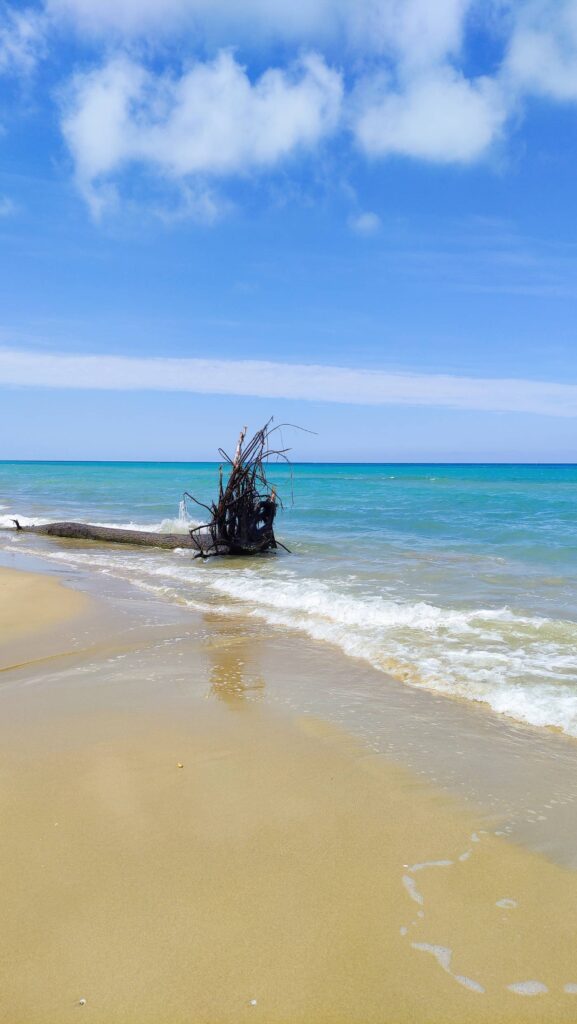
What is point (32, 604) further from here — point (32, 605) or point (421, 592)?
point (421, 592)

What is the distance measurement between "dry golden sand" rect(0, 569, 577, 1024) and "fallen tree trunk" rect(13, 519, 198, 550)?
9.67 metres

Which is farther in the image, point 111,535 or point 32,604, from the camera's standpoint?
point 111,535

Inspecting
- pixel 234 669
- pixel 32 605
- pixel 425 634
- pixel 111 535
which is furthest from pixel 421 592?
pixel 111 535

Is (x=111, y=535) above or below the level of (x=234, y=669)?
above

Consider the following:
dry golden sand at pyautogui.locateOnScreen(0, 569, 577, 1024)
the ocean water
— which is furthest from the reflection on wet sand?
dry golden sand at pyautogui.locateOnScreen(0, 569, 577, 1024)

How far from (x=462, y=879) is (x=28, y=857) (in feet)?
5.85

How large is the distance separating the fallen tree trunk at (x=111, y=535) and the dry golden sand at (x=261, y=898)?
31.7 feet

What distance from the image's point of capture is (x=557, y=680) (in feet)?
16.2

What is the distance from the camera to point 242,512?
12.8 m

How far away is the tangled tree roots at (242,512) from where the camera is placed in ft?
41.4

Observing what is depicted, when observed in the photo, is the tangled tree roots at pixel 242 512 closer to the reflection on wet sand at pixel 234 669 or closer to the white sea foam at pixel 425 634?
the white sea foam at pixel 425 634

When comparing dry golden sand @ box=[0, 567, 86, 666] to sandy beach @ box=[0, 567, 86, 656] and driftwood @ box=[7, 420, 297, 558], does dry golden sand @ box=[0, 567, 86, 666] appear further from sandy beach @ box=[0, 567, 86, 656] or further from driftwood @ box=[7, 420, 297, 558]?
driftwood @ box=[7, 420, 297, 558]

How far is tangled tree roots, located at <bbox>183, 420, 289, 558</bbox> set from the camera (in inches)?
497

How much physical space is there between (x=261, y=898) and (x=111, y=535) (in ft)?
43.4
